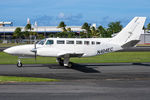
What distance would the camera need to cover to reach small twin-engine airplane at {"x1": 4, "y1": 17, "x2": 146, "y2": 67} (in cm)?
2533

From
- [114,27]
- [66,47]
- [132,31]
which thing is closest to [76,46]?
[66,47]

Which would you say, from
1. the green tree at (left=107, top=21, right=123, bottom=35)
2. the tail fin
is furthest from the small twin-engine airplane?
the green tree at (left=107, top=21, right=123, bottom=35)

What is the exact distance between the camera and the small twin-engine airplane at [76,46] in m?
25.3

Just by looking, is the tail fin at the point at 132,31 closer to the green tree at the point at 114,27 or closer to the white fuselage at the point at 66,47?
the white fuselage at the point at 66,47

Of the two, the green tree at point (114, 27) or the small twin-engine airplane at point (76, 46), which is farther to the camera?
the green tree at point (114, 27)

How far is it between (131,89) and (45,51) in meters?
12.4

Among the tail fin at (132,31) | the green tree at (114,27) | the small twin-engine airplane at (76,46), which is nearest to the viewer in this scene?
the small twin-engine airplane at (76,46)

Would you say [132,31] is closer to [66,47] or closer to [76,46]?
[76,46]

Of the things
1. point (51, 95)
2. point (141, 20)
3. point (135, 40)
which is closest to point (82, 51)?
point (135, 40)

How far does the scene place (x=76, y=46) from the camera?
26406 mm

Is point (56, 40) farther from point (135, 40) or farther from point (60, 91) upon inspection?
point (60, 91)

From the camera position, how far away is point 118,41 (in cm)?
2797

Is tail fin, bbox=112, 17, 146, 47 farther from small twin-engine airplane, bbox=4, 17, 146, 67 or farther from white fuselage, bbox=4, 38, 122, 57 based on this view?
white fuselage, bbox=4, 38, 122, 57

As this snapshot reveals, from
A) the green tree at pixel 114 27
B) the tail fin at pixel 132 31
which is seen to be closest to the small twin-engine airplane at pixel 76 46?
the tail fin at pixel 132 31
